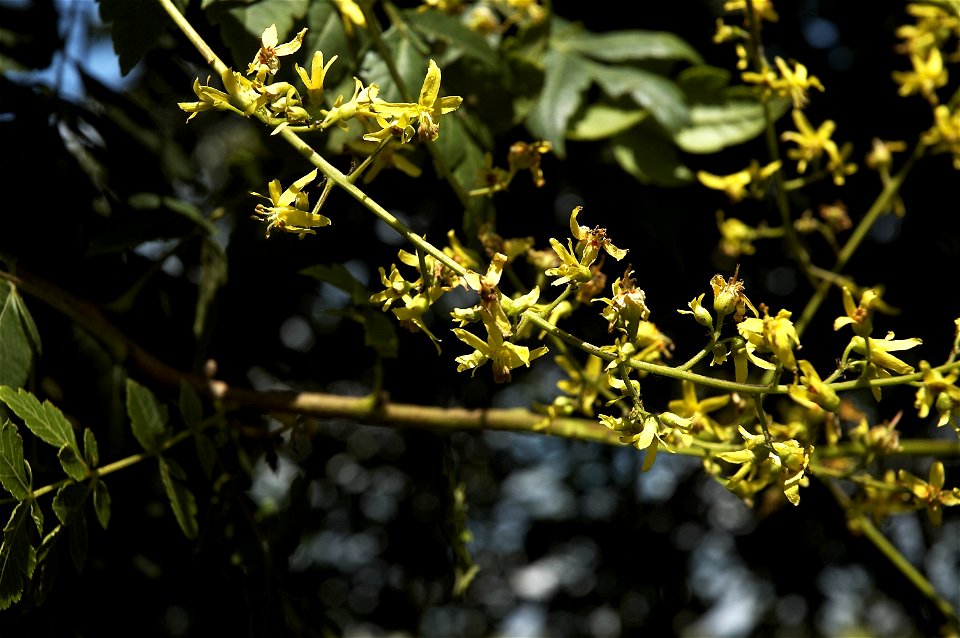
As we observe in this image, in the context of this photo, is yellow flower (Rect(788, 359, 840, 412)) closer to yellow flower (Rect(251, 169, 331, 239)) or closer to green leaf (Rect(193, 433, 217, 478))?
yellow flower (Rect(251, 169, 331, 239))

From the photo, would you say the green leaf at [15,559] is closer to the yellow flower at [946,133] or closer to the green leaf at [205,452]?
the green leaf at [205,452]

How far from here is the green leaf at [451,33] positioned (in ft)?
4.84

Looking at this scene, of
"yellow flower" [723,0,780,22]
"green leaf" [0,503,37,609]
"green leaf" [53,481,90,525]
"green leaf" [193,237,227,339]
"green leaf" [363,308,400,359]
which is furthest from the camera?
"green leaf" [193,237,227,339]

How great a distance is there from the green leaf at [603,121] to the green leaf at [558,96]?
30 millimetres

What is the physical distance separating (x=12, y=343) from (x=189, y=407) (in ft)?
0.85

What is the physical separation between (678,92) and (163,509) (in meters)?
1.21

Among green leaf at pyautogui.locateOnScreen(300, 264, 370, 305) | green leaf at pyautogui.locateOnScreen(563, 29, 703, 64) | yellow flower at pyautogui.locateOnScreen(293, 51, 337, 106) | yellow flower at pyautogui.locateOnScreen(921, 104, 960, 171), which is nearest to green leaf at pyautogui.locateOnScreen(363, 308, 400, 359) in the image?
green leaf at pyautogui.locateOnScreen(300, 264, 370, 305)

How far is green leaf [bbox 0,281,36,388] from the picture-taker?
1211 millimetres

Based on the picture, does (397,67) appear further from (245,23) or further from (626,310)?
(626,310)

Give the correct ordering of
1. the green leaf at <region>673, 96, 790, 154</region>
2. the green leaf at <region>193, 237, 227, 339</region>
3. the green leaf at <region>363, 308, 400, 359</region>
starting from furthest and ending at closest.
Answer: the green leaf at <region>673, 96, 790, 154</region> < the green leaf at <region>193, 237, 227, 339</region> < the green leaf at <region>363, 308, 400, 359</region>

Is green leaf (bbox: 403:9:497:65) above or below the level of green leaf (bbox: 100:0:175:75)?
below

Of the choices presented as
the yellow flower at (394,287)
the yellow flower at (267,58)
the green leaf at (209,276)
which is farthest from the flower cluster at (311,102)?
the green leaf at (209,276)

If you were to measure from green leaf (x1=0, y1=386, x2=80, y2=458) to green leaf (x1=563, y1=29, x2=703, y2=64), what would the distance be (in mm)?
1077

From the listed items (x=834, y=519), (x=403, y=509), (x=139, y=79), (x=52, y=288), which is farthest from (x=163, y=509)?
(x=834, y=519)
